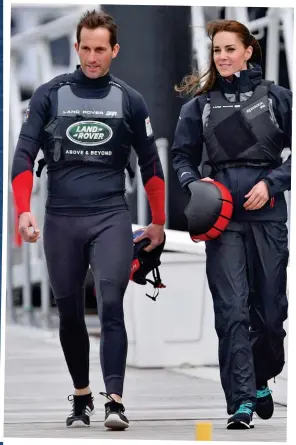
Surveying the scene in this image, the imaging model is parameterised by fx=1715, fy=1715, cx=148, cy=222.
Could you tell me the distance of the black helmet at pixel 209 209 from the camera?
7723 millimetres

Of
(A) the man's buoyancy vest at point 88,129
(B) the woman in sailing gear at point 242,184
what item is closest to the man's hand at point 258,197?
(B) the woman in sailing gear at point 242,184

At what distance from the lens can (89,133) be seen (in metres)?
7.67

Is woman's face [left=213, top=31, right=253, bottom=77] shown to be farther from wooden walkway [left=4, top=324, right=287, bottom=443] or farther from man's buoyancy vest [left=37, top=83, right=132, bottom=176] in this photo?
wooden walkway [left=4, top=324, right=287, bottom=443]

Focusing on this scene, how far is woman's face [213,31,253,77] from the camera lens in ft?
25.7

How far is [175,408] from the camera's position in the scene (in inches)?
340

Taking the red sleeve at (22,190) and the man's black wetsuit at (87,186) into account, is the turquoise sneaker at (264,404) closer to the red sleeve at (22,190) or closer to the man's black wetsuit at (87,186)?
the man's black wetsuit at (87,186)

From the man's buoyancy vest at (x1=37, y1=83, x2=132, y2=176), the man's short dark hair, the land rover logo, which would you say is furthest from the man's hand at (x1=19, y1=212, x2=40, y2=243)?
the man's short dark hair

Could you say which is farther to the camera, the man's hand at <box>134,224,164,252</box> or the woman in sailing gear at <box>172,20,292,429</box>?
the man's hand at <box>134,224,164,252</box>

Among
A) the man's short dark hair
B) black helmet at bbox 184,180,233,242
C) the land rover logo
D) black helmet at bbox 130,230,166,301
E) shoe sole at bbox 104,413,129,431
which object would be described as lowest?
shoe sole at bbox 104,413,129,431

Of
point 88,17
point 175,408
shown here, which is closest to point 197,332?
point 175,408

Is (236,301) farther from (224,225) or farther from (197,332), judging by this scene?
(197,332)

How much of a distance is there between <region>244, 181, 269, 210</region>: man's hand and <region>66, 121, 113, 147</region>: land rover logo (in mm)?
688

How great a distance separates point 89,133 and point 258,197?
0.81m

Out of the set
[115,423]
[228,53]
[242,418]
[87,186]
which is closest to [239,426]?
[242,418]
